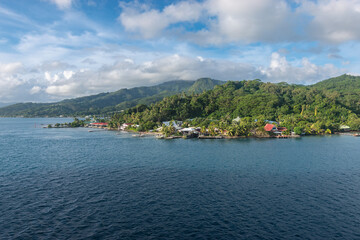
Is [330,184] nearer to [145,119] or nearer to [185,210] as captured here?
[185,210]

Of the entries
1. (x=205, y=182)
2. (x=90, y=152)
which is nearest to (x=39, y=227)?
(x=205, y=182)

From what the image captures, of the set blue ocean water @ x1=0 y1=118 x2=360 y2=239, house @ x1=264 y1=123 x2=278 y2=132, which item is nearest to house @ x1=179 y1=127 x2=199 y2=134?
house @ x1=264 y1=123 x2=278 y2=132

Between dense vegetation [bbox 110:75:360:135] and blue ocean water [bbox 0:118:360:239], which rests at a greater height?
dense vegetation [bbox 110:75:360:135]

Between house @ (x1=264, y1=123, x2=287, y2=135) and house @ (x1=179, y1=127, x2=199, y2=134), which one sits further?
house @ (x1=179, y1=127, x2=199, y2=134)

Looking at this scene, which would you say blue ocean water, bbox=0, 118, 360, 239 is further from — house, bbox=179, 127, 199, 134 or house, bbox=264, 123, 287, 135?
house, bbox=179, 127, 199, 134

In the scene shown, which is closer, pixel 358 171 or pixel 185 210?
pixel 185 210

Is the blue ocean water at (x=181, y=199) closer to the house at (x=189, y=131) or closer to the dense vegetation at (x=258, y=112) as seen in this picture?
the house at (x=189, y=131)

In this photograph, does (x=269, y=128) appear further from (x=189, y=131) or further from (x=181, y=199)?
(x=181, y=199)

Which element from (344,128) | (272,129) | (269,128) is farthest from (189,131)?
(344,128)
